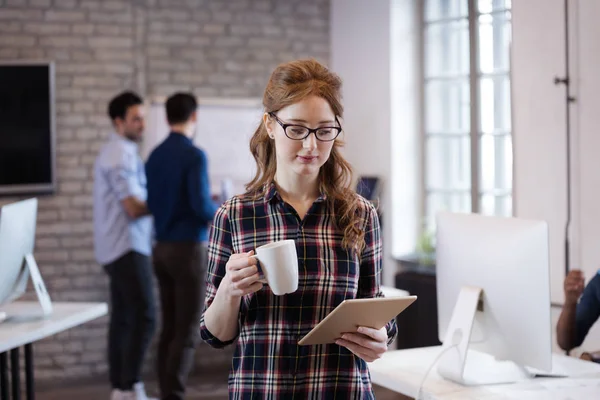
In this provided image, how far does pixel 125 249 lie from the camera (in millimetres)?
4312

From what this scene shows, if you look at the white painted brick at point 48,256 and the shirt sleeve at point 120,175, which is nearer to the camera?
the shirt sleeve at point 120,175

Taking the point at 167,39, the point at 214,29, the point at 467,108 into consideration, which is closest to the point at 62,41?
the point at 167,39

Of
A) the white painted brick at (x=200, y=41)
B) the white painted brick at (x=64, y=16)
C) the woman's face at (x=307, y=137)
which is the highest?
the white painted brick at (x=64, y=16)

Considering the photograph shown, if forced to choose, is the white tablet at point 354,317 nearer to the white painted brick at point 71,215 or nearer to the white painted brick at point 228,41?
the white painted brick at point 71,215

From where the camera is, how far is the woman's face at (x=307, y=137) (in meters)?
1.73

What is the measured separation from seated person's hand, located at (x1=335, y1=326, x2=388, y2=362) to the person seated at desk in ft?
4.52

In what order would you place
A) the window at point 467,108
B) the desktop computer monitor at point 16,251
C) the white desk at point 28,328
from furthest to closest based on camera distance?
the window at point 467,108, the desktop computer monitor at point 16,251, the white desk at point 28,328

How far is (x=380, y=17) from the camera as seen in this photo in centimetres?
506

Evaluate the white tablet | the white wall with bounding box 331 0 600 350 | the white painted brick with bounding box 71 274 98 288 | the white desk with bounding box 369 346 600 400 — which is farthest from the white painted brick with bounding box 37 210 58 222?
the white tablet

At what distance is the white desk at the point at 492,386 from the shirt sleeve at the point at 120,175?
2.08 m

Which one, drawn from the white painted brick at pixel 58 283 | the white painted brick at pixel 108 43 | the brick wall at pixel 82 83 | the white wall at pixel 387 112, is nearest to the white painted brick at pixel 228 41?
the brick wall at pixel 82 83

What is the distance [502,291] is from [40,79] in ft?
11.6

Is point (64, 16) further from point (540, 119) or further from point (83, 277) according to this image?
point (540, 119)

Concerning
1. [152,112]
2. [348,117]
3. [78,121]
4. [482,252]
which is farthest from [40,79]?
[482,252]
